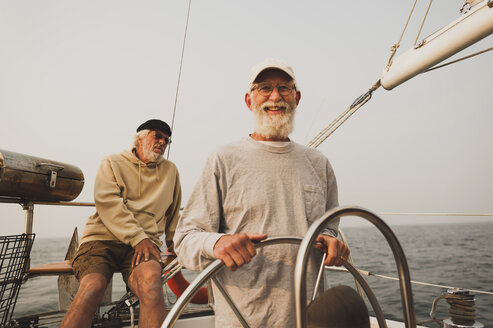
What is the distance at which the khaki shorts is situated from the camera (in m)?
1.79

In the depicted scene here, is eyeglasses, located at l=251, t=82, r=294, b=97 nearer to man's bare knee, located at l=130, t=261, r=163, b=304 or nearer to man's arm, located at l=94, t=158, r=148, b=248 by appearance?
man's bare knee, located at l=130, t=261, r=163, b=304

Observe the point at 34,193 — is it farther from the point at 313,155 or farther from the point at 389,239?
the point at 389,239

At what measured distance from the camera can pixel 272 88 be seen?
3.90 feet

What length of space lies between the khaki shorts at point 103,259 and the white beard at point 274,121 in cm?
111

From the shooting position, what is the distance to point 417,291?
12.3m

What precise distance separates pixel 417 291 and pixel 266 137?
13767mm

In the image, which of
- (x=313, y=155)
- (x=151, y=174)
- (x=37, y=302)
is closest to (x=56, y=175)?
(x=151, y=174)

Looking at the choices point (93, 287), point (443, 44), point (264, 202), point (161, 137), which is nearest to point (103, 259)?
point (93, 287)

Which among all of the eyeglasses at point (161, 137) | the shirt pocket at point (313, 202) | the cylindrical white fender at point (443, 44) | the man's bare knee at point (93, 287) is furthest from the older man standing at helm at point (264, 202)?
the cylindrical white fender at point (443, 44)

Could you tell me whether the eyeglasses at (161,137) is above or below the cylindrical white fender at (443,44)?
below

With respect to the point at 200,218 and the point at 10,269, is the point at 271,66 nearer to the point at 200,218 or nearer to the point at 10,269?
the point at 200,218

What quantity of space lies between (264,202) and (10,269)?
1.64m

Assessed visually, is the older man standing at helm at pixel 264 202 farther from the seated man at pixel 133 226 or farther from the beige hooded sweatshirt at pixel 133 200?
the beige hooded sweatshirt at pixel 133 200

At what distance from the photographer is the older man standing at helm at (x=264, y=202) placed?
97cm
